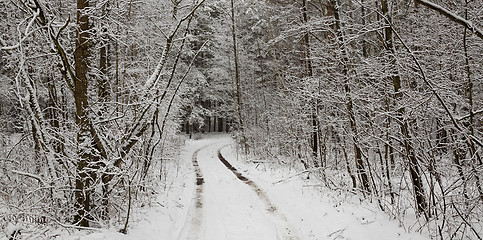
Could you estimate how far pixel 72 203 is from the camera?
4.61 meters

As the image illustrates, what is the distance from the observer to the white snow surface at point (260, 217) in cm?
526

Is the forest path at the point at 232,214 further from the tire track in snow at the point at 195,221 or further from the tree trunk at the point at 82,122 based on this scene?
the tree trunk at the point at 82,122

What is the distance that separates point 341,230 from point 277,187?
Result: 402cm

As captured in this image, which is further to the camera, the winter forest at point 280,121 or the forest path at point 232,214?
the forest path at point 232,214

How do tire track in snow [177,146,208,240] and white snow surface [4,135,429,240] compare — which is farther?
tire track in snow [177,146,208,240]

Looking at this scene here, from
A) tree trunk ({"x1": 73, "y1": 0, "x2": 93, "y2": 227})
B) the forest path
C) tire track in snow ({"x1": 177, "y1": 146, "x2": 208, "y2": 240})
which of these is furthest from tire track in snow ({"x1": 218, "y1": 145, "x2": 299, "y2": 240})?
tree trunk ({"x1": 73, "y1": 0, "x2": 93, "y2": 227})

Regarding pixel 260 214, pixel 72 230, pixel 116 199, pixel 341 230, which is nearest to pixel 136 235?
pixel 116 199

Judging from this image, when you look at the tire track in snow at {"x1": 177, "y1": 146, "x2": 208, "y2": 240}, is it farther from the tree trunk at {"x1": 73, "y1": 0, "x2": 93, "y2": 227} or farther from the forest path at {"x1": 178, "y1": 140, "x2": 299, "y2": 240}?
the tree trunk at {"x1": 73, "y1": 0, "x2": 93, "y2": 227}

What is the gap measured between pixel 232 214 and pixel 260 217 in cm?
79

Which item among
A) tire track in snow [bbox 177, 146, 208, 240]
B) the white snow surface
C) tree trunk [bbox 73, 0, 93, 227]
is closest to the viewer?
tree trunk [bbox 73, 0, 93, 227]

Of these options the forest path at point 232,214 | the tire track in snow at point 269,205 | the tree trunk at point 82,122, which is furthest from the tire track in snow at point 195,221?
the tree trunk at point 82,122

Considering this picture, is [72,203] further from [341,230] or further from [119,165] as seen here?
[341,230]

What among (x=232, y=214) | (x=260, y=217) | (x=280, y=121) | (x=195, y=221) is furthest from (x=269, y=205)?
(x=280, y=121)

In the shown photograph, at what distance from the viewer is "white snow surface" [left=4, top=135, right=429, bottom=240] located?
5.26 metres
